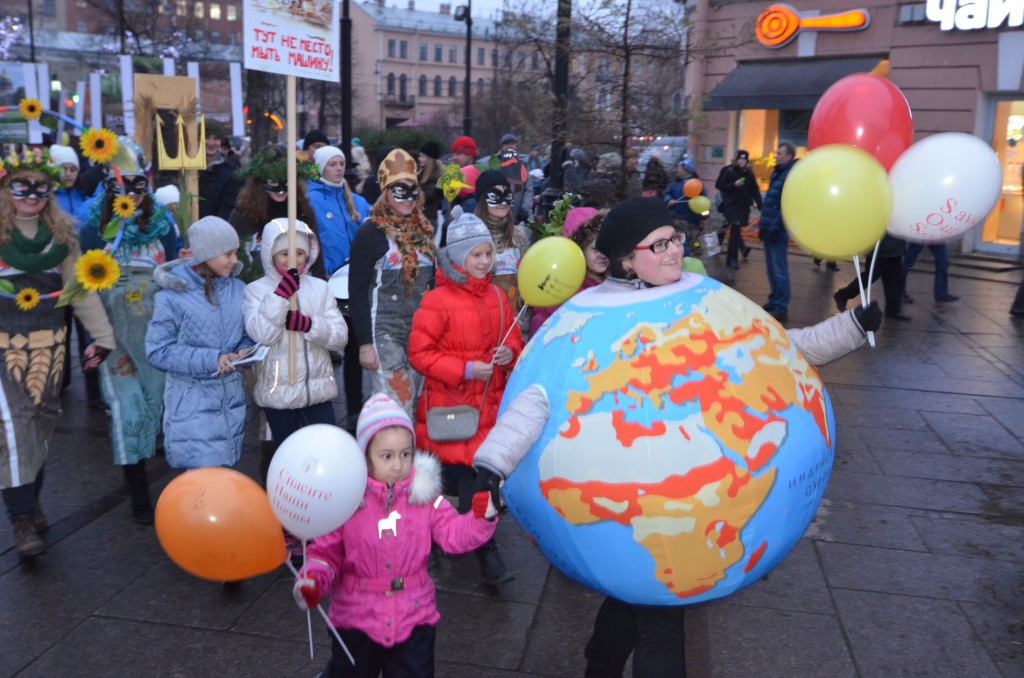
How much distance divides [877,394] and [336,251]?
4609 millimetres

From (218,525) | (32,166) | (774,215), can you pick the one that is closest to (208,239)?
(32,166)

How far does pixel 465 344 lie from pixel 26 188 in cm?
240

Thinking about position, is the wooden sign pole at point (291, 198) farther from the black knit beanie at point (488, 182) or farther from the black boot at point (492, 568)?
the black knit beanie at point (488, 182)

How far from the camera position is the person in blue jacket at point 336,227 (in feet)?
22.7

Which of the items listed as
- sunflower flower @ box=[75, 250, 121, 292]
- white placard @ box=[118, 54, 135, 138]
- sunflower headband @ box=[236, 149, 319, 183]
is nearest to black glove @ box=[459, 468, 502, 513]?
sunflower flower @ box=[75, 250, 121, 292]

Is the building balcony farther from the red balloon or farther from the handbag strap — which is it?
the red balloon

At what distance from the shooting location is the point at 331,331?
15.3 feet

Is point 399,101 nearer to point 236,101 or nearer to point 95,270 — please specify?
point 236,101

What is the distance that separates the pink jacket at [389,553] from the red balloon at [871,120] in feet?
7.49

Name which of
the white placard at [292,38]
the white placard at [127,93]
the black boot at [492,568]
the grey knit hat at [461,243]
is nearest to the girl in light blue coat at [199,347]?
the white placard at [292,38]

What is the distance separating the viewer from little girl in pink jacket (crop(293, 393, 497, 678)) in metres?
3.02

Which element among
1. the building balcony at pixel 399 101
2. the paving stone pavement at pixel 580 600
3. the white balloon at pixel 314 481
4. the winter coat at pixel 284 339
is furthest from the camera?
the building balcony at pixel 399 101

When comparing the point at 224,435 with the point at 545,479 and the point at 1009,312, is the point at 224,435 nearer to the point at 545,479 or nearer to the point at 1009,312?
the point at 545,479

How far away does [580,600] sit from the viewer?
436 centimetres
